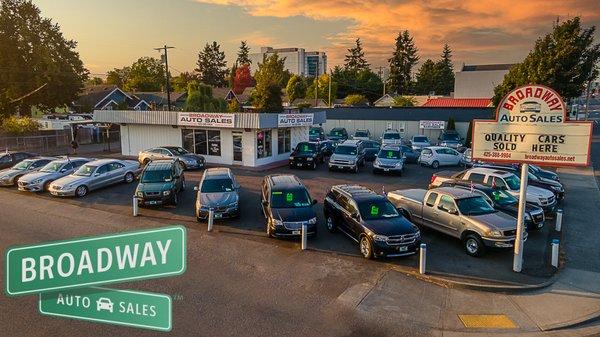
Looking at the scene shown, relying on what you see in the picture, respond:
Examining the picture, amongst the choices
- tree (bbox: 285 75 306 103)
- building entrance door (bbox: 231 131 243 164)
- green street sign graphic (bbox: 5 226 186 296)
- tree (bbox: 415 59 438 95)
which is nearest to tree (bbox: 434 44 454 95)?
tree (bbox: 415 59 438 95)

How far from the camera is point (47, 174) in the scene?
2202 cm

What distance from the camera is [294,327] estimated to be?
28.5 feet

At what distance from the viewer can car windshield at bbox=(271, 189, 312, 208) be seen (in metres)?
14.4

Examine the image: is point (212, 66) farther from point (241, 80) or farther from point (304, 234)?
point (304, 234)

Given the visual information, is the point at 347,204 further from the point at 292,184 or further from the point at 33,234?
the point at 33,234

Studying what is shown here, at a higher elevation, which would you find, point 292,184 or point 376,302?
point 292,184

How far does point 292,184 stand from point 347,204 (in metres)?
2.62

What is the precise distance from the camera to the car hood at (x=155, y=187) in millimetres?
17844

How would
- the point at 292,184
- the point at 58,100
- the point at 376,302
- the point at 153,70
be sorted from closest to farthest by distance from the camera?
the point at 376,302 → the point at 292,184 → the point at 58,100 → the point at 153,70

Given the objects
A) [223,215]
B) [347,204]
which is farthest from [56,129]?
[347,204]

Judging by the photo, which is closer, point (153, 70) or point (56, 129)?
point (56, 129)

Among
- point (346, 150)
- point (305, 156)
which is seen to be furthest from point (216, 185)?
A: point (346, 150)

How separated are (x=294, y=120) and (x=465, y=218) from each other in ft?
63.9

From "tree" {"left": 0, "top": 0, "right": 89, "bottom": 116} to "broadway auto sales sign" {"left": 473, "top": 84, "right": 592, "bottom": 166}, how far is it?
50.3 metres
